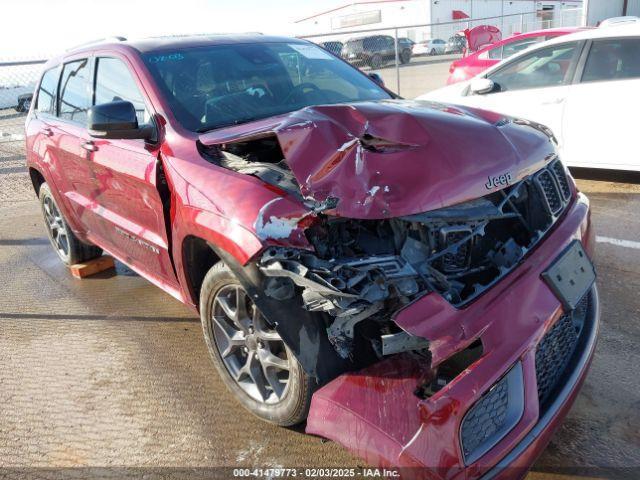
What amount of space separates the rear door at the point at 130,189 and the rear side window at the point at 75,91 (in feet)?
0.60

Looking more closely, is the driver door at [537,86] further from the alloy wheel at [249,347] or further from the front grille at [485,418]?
the front grille at [485,418]

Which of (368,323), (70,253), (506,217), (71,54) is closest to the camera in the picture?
(368,323)

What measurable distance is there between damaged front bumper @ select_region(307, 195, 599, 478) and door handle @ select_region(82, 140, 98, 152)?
2.45 metres

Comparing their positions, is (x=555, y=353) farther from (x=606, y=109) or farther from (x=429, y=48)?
(x=429, y=48)

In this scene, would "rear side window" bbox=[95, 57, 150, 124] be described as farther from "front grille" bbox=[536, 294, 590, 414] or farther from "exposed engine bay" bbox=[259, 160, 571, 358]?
"front grille" bbox=[536, 294, 590, 414]

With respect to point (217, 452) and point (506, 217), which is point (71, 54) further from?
point (506, 217)

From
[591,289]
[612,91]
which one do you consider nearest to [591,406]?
[591,289]

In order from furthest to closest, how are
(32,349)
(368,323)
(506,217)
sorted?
(32,349), (506,217), (368,323)

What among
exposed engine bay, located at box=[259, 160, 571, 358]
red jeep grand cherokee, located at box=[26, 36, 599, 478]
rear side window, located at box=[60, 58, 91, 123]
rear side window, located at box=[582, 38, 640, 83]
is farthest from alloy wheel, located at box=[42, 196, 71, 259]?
rear side window, located at box=[582, 38, 640, 83]

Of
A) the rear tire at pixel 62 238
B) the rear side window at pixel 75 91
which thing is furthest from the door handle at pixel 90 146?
the rear tire at pixel 62 238

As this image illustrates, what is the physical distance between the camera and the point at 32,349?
3.97m

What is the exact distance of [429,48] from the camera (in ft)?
102

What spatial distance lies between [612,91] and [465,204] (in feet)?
14.3

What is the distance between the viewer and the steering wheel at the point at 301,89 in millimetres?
3668
